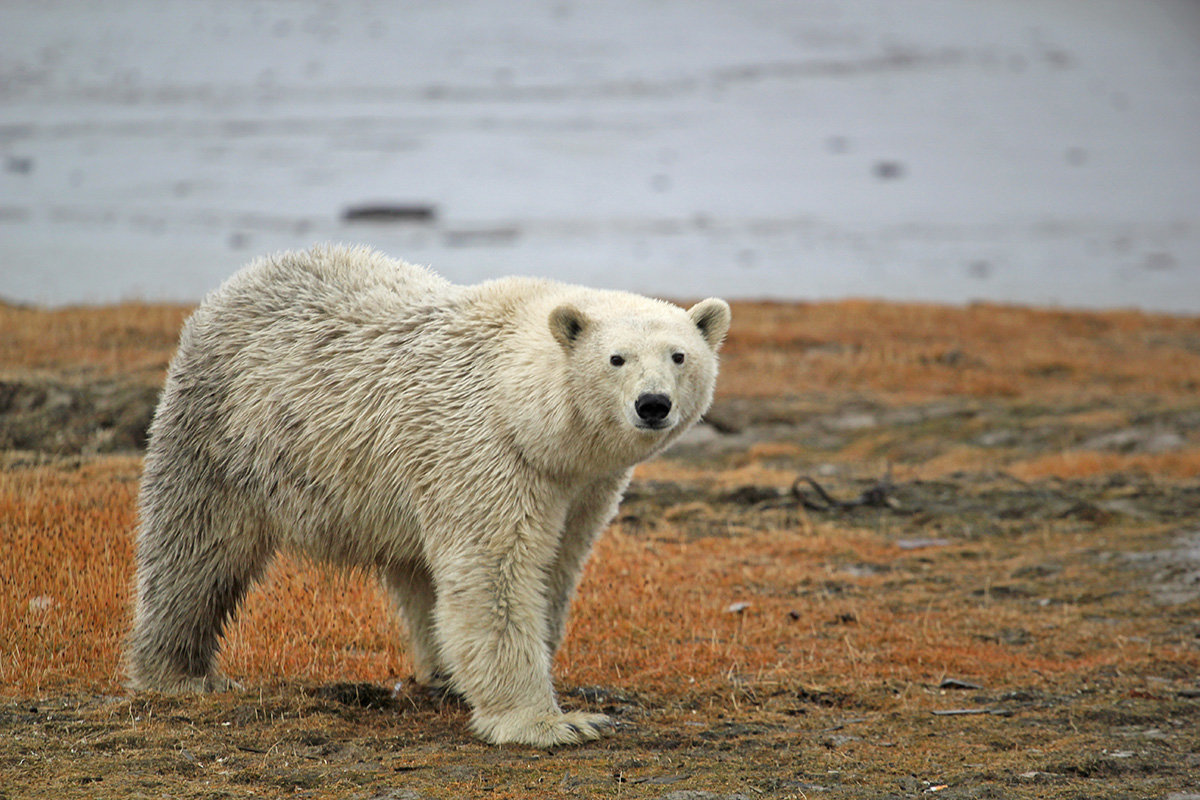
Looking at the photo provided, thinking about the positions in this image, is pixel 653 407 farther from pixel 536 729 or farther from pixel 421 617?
pixel 421 617

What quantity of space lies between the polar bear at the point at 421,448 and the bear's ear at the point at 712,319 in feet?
0.04

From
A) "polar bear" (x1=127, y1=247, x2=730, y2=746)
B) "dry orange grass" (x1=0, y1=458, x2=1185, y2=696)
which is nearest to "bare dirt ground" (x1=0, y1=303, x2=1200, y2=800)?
"dry orange grass" (x1=0, y1=458, x2=1185, y2=696)

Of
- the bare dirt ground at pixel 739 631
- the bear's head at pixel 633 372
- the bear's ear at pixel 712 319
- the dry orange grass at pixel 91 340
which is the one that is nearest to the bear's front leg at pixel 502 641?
the bare dirt ground at pixel 739 631

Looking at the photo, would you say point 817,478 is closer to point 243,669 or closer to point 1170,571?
point 1170,571

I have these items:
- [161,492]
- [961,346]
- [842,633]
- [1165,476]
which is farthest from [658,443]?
[961,346]

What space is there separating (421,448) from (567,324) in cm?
108

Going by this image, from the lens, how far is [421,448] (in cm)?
607

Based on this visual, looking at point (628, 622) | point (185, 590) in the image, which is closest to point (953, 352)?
point (628, 622)

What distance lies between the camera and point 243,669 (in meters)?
6.95

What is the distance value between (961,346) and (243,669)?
18489 millimetres

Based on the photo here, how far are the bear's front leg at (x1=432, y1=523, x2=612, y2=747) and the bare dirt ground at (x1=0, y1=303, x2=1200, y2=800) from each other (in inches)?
6.1

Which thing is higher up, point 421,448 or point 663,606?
point 421,448

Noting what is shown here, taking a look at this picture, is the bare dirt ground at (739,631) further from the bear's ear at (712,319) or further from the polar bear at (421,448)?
the bear's ear at (712,319)

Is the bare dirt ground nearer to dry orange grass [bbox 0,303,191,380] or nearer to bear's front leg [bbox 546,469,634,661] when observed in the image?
dry orange grass [bbox 0,303,191,380]
